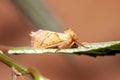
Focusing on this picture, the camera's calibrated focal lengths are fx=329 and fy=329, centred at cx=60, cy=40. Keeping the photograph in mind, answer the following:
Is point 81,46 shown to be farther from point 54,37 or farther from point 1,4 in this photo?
point 1,4

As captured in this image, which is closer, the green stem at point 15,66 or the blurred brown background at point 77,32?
the green stem at point 15,66

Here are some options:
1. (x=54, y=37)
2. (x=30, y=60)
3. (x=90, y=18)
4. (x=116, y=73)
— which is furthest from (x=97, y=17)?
(x=54, y=37)

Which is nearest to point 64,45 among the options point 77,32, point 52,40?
point 52,40

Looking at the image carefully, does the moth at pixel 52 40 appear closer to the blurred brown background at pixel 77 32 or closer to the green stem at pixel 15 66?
the green stem at pixel 15 66

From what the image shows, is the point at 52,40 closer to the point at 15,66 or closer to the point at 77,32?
the point at 15,66

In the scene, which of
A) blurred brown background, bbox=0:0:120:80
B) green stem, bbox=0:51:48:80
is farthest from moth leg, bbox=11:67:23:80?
blurred brown background, bbox=0:0:120:80

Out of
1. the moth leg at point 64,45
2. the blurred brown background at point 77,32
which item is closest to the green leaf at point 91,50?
the moth leg at point 64,45
